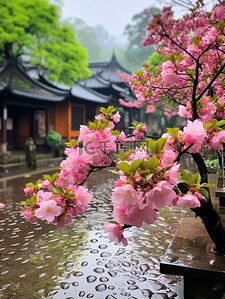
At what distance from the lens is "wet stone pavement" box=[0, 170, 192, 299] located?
260 cm

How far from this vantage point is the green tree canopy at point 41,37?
14301 mm

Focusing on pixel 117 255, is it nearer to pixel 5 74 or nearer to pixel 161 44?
pixel 161 44

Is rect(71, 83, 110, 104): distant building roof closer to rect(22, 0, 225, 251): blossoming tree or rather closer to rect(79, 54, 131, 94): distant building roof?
rect(79, 54, 131, 94): distant building roof

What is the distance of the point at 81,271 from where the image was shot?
9.74 ft

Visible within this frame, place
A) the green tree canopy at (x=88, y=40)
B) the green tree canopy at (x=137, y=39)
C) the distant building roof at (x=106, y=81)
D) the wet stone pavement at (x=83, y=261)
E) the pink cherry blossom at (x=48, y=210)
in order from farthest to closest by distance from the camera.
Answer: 1. the green tree canopy at (x=88, y=40)
2. the green tree canopy at (x=137, y=39)
3. the distant building roof at (x=106, y=81)
4. the wet stone pavement at (x=83, y=261)
5. the pink cherry blossom at (x=48, y=210)

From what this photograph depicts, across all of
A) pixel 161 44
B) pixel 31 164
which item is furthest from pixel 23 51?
pixel 161 44

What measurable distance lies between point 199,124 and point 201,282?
121cm

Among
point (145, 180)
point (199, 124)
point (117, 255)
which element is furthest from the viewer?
point (117, 255)

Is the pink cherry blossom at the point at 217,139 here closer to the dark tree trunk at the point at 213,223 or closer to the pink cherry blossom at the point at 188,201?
the dark tree trunk at the point at 213,223

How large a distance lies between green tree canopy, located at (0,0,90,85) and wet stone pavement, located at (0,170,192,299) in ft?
40.6

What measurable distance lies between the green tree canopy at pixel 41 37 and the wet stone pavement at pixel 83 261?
12.4 meters

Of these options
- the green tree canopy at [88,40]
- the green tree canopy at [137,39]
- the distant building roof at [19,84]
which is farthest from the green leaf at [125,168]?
the green tree canopy at [88,40]

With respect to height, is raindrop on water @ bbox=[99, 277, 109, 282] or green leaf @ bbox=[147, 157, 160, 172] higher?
green leaf @ bbox=[147, 157, 160, 172]

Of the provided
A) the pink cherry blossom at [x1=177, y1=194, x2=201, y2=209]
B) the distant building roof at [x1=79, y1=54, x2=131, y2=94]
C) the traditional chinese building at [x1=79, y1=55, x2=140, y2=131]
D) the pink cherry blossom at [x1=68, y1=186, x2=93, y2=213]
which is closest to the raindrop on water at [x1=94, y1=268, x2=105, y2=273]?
the pink cherry blossom at [x1=68, y1=186, x2=93, y2=213]
